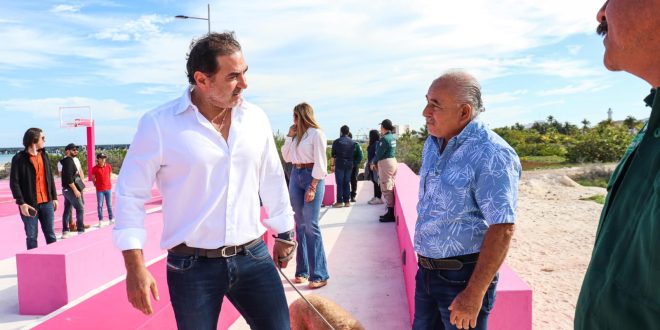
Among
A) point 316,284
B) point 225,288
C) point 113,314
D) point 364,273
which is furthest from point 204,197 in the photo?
point 364,273

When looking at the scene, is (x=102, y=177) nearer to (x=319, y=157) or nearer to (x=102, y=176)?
(x=102, y=176)

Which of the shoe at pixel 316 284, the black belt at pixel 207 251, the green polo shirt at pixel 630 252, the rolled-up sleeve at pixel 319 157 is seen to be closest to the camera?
the green polo shirt at pixel 630 252

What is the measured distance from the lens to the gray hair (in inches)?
80.1

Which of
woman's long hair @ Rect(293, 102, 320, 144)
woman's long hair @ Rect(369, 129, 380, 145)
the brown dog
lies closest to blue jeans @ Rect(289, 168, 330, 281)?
woman's long hair @ Rect(293, 102, 320, 144)

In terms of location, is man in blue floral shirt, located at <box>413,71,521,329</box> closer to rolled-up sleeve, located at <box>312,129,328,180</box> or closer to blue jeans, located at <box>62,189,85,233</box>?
rolled-up sleeve, located at <box>312,129,328,180</box>

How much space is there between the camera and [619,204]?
36.8 inches

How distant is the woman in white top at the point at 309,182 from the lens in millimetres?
4645

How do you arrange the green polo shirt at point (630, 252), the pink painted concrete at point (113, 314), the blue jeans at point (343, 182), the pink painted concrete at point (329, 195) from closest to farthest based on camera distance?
the green polo shirt at point (630, 252), the pink painted concrete at point (113, 314), the blue jeans at point (343, 182), the pink painted concrete at point (329, 195)

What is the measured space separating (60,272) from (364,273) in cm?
308

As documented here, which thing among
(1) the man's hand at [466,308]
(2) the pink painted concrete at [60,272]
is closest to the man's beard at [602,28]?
(1) the man's hand at [466,308]

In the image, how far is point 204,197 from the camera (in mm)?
2047

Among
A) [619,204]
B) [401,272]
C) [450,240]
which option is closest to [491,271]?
[450,240]

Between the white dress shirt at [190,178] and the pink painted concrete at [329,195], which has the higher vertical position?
the white dress shirt at [190,178]

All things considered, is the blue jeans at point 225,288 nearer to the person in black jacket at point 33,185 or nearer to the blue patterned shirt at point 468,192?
the blue patterned shirt at point 468,192
